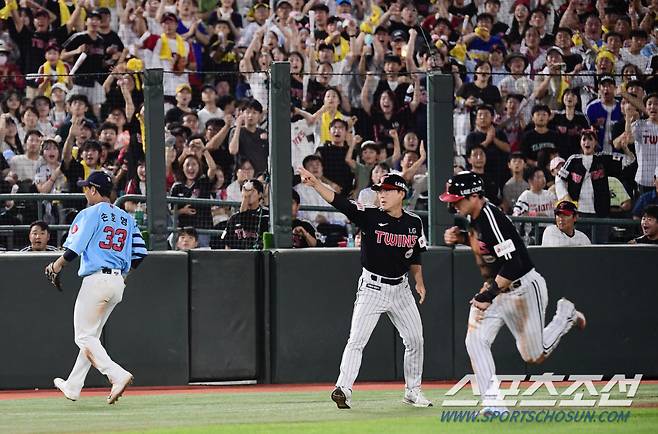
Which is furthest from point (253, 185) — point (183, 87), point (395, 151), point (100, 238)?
point (100, 238)

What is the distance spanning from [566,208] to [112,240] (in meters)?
5.04

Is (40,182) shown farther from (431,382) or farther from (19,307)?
(431,382)

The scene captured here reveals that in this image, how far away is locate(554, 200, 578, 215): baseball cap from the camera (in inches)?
495

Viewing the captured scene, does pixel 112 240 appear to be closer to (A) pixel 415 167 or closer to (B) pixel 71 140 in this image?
(B) pixel 71 140

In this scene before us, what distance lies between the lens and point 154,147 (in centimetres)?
1206

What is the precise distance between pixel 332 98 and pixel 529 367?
3.72m

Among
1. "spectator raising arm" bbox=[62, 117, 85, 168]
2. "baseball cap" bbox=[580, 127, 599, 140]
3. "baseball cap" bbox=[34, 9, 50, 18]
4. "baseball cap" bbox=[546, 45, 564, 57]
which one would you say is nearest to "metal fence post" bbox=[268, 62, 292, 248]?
"spectator raising arm" bbox=[62, 117, 85, 168]

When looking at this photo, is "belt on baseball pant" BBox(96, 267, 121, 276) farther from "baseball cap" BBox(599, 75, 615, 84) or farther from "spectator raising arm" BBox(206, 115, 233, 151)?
"baseball cap" BBox(599, 75, 615, 84)

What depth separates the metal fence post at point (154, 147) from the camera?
39.3ft

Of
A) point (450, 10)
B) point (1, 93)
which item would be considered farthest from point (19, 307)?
point (450, 10)

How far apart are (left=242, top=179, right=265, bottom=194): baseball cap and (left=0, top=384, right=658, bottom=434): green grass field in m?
2.26

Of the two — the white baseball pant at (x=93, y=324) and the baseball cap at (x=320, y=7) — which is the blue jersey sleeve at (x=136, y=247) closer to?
the white baseball pant at (x=93, y=324)

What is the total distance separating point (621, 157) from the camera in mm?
12914

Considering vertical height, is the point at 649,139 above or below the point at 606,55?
below
